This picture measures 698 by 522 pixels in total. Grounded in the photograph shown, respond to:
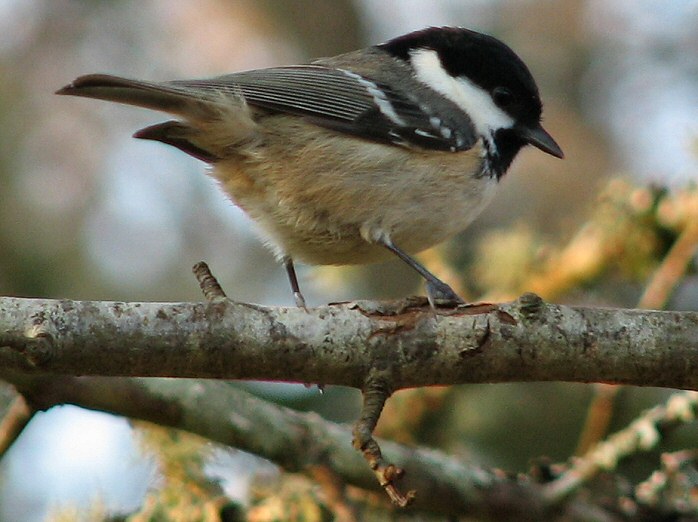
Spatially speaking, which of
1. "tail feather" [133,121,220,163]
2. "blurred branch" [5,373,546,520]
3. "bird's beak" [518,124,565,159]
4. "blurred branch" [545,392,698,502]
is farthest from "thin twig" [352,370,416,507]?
"bird's beak" [518,124,565,159]

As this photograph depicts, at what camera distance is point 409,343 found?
208 cm

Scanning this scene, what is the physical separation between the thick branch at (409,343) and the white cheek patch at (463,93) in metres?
1.28

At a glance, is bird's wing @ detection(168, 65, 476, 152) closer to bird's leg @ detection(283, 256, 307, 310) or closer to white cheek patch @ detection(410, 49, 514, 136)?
white cheek patch @ detection(410, 49, 514, 136)

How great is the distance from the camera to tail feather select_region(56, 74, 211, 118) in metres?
2.43

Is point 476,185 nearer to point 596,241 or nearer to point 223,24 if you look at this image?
point 596,241

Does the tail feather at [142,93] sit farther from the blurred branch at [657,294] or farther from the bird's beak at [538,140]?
the blurred branch at [657,294]

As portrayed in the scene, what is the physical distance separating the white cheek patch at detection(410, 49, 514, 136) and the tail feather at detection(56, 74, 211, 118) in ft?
2.95

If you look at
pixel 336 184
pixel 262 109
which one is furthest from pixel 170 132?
pixel 336 184

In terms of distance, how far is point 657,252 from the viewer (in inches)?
136

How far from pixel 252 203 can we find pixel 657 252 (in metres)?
1.48

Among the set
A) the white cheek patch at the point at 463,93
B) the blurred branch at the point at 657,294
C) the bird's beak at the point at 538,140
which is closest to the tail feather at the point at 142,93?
the white cheek patch at the point at 463,93

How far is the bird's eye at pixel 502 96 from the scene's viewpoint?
132 inches

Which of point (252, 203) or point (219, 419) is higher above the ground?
point (252, 203)

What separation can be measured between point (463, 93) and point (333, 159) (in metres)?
0.67
